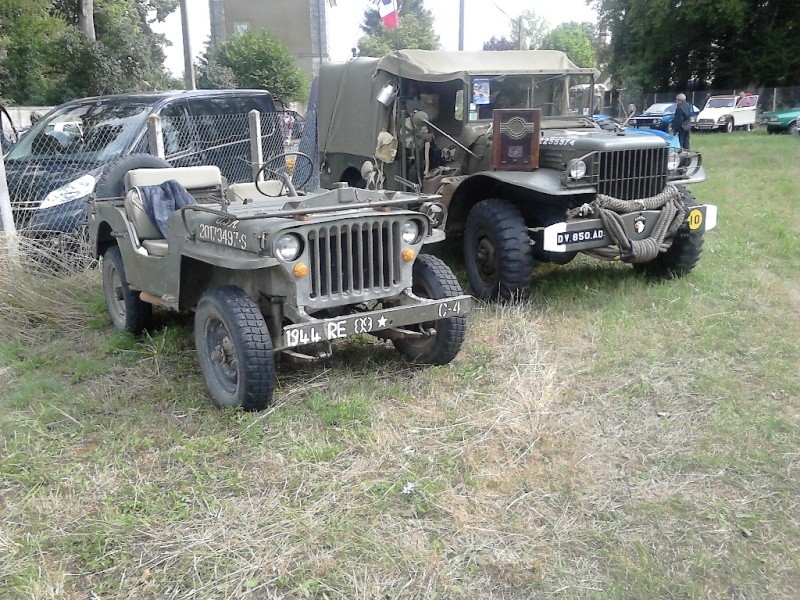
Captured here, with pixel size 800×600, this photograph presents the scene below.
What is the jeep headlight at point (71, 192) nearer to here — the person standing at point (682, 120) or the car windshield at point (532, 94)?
the car windshield at point (532, 94)

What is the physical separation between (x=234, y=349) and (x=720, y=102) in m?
29.7

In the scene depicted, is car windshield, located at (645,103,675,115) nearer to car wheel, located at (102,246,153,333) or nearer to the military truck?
the military truck

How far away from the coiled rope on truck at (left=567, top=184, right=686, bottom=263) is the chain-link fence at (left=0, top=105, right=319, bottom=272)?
241 centimetres

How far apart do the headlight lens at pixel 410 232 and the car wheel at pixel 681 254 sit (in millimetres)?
2963

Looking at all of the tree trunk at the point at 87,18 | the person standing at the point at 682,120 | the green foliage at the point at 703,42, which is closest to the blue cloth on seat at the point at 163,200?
the person standing at the point at 682,120

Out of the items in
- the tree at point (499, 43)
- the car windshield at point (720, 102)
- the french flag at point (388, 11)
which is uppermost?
the tree at point (499, 43)

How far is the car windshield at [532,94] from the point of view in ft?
23.8

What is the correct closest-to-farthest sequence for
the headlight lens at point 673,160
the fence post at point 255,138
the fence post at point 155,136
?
the headlight lens at point 673,160
the fence post at point 155,136
the fence post at point 255,138

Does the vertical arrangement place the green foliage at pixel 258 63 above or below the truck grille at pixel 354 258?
above

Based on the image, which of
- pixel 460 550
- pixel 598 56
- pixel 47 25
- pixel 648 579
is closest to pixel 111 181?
pixel 460 550

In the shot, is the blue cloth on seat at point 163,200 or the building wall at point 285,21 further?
the building wall at point 285,21

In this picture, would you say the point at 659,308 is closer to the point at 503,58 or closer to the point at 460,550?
the point at 503,58

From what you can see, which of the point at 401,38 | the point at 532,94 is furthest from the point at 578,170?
the point at 401,38

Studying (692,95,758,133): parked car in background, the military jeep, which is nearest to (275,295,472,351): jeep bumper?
the military jeep
